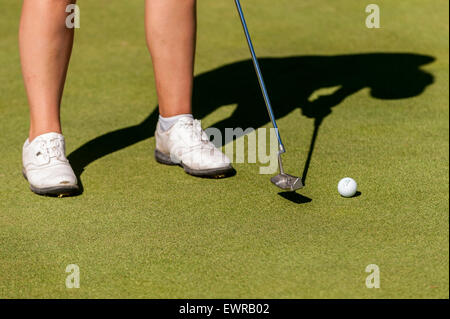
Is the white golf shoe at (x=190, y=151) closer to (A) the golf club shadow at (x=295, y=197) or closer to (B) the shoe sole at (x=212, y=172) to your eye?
(B) the shoe sole at (x=212, y=172)

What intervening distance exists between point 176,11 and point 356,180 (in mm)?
942

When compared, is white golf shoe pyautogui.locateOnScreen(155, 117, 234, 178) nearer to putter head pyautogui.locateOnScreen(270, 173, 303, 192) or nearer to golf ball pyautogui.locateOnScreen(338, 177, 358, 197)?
putter head pyautogui.locateOnScreen(270, 173, 303, 192)

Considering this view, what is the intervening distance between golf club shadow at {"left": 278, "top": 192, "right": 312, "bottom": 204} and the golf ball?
0.12 metres

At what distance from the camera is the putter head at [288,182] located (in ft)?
8.41

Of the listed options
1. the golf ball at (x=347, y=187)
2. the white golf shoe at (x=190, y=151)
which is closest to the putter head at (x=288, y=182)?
the golf ball at (x=347, y=187)

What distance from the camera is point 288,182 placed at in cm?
258

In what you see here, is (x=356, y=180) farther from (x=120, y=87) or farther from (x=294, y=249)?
(x=120, y=87)

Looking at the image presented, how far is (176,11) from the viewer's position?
2.81 metres

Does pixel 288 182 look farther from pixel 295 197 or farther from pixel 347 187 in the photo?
pixel 347 187

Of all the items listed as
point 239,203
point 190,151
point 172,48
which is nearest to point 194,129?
point 190,151

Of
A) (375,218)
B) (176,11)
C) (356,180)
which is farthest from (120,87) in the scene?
(375,218)

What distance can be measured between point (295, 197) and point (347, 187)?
0.62 feet

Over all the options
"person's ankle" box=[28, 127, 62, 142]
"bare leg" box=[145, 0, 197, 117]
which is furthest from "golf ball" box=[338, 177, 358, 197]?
"person's ankle" box=[28, 127, 62, 142]

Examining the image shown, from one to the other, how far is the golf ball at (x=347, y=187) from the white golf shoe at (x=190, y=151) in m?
0.44
